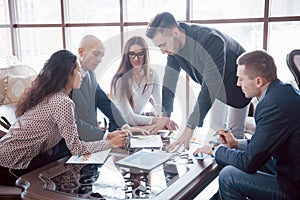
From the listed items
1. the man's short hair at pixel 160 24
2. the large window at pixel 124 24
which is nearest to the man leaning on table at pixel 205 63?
the man's short hair at pixel 160 24

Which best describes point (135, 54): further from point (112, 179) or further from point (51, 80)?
point (112, 179)

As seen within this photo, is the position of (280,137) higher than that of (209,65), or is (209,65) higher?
(209,65)

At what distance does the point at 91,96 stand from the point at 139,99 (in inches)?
18.8

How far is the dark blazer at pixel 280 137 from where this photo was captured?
147 centimetres

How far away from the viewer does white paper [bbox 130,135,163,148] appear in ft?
6.38

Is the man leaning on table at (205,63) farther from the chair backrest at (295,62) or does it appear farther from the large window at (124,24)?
the large window at (124,24)

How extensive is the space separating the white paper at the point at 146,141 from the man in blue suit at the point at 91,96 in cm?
13

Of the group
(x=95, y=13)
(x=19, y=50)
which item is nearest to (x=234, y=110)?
(x=95, y=13)

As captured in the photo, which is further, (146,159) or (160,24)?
(160,24)

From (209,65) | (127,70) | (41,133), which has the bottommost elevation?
(41,133)

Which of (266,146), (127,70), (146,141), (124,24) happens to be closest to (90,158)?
(146,141)

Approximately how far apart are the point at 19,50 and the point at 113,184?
13.8 feet

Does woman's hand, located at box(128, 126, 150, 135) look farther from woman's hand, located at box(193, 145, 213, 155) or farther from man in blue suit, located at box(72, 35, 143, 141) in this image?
woman's hand, located at box(193, 145, 213, 155)

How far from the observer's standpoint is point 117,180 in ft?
4.88
